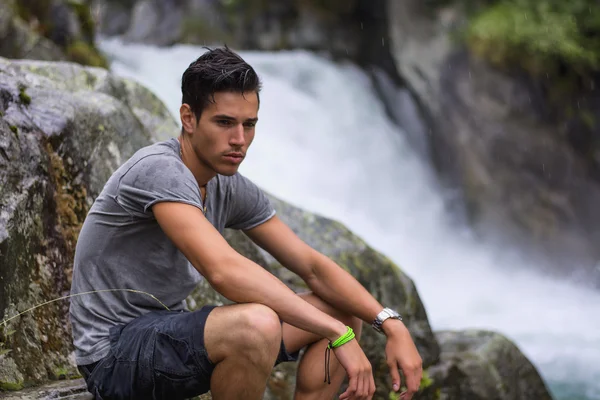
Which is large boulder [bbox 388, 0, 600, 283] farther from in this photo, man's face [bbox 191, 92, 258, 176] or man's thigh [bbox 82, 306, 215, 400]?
man's thigh [bbox 82, 306, 215, 400]

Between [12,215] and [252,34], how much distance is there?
1071 centimetres

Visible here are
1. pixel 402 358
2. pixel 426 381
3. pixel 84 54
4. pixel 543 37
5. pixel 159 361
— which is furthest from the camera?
pixel 543 37

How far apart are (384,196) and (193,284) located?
8020 millimetres

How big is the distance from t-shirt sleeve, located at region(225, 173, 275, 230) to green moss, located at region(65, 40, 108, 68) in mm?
6124

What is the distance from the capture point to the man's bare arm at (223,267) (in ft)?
8.52

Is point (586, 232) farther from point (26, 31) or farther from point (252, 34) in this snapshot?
point (26, 31)

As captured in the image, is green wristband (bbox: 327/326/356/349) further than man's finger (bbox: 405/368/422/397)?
No

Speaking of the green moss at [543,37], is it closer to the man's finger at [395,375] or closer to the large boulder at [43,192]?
the large boulder at [43,192]

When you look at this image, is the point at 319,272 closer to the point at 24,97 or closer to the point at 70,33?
the point at 24,97

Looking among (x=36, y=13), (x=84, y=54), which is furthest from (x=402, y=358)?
(x=36, y=13)

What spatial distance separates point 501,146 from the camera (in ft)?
34.8

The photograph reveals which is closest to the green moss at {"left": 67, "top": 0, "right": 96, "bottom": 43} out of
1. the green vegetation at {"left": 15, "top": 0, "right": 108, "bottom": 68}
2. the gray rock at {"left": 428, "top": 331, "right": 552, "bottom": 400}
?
the green vegetation at {"left": 15, "top": 0, "right": 108, "bottom": 68}

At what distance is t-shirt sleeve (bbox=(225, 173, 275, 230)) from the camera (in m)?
3.20

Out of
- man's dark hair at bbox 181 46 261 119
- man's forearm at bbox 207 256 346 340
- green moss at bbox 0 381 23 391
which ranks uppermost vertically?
man's dark hair at bbox 181 46 261 119
